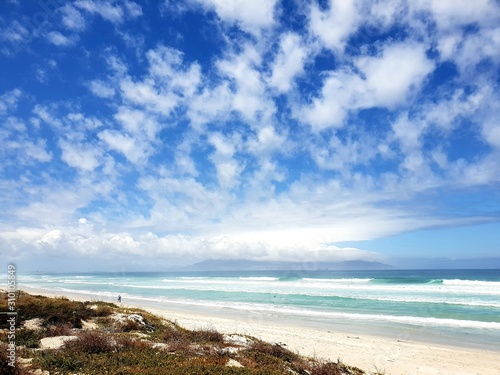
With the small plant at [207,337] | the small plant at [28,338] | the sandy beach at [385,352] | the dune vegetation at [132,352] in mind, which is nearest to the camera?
the dune vegetation at [132,352]

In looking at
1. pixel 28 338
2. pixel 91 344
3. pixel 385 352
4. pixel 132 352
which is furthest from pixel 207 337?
pixel 385 352

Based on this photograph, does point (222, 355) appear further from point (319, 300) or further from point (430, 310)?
point (319, 300)

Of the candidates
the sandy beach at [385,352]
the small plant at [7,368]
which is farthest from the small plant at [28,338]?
the sandy beach at [385,352]

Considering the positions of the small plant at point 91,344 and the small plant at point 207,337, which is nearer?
the small plant at point 91,344

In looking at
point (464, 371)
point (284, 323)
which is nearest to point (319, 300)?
point (284, 323)

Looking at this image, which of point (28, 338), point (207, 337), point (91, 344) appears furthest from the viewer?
point (207, 337)

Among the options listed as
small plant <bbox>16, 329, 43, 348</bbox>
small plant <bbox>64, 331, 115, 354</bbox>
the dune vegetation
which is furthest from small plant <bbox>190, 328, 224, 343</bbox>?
small plant <bbox>16, 329, 43, 348</bbox>

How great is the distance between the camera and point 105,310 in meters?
18.5

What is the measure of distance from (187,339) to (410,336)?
1427 centimetres

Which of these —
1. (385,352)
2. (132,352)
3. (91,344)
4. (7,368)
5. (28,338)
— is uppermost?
(7,368)

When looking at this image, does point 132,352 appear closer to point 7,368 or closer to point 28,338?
point 7,368

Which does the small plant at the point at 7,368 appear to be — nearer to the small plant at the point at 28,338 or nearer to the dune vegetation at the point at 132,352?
the dune vegetation at the point at 132,352

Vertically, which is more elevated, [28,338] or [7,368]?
[7,368]

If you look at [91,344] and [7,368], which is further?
[91,344]
